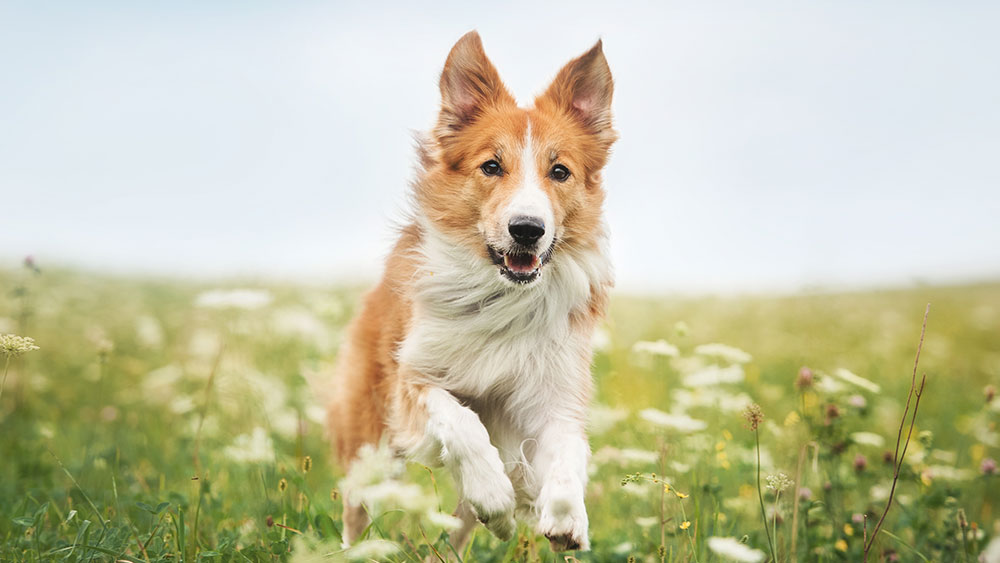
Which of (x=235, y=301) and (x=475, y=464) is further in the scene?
(x=235, y=301)

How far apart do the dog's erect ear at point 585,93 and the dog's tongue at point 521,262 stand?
3.40 ft

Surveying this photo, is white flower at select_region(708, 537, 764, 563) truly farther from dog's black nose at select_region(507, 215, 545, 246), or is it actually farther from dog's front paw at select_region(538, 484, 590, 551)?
dog's black nose at select_region(507, 215, 545, 246)

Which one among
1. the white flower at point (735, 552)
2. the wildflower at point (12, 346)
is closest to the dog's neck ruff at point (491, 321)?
the white flower at point (735, 552)

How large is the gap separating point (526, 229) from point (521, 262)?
0.22 metres

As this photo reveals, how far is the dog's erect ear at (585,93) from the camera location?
13.2 ft

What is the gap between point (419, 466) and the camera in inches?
169

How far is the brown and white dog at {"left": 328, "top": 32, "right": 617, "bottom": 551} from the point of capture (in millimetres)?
3426

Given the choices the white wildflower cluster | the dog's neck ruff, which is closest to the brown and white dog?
the dog's neck ruff

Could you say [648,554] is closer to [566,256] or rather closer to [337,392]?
[566,256]

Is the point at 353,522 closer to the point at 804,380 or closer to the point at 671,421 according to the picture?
the point at 671,421

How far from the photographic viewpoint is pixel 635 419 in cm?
571

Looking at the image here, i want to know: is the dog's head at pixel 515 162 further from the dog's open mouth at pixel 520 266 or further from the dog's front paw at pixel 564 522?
the dog's front paw at pixel 564 522

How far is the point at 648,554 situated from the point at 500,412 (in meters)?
1.02

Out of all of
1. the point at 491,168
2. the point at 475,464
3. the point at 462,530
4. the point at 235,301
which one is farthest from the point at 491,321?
the point at 235,301
